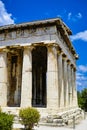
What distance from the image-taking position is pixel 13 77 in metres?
27.3

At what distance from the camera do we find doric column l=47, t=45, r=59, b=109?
20.2 meters

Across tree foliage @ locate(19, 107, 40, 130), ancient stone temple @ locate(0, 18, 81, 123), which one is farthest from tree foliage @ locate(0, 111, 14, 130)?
ancient stone temple @ locate(0, 18, 81, 123)

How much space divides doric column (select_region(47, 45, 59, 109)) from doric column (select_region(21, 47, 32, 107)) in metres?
2.04

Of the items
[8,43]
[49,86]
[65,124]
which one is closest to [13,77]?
[8,43]

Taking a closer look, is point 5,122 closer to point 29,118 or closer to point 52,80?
point 29,118

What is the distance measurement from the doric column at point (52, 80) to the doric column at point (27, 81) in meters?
2.04

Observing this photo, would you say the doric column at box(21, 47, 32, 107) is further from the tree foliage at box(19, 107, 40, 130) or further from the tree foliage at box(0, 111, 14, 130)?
the tree foliage at box(0, 111, 14, 130)

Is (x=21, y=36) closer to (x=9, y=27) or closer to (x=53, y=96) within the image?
(x=9, y=27)

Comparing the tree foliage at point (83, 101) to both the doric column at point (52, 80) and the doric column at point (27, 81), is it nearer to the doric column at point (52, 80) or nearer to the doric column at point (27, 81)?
the doric column at point (27, 81)

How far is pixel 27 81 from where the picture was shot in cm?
2180

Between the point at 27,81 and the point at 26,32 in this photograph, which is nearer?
the point at 27,81

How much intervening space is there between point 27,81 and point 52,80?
103 inches

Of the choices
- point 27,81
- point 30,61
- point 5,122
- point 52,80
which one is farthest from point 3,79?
point 5,122

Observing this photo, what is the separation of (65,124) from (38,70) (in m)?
14.9
